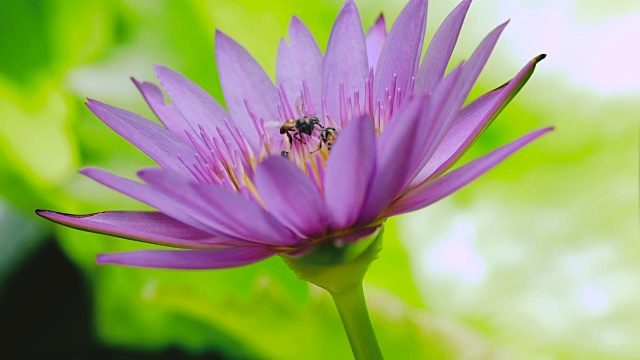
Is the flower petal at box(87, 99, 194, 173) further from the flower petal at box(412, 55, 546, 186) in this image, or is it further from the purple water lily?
the flower petal at box(412, 55, 546, 186)

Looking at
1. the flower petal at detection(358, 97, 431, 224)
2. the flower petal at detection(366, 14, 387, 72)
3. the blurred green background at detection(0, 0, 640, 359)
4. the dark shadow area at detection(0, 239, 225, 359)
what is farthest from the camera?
the dark shadow area at detection(0, 239, 225, 359)

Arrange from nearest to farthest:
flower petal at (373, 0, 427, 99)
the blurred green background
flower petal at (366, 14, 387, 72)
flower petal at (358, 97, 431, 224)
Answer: flower petal at (358, 97, 431, 224) < flower petal at (373, 0, 427, 99) < flower petal at (366, 14, 387, 72) < the blurred green background

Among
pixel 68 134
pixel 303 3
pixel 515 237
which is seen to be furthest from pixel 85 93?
pixel 515 237

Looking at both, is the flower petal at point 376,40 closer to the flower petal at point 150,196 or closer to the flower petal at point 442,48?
the flower petal at point 442,48

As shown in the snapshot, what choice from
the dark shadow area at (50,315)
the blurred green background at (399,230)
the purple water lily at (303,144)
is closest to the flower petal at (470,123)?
the purple water lily at (303,144)

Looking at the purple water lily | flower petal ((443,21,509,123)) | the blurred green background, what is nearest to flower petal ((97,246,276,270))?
the purple water lily

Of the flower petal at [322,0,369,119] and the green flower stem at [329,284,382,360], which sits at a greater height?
the flower petal at [322,0,369,119]

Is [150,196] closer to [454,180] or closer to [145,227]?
[145,227]
